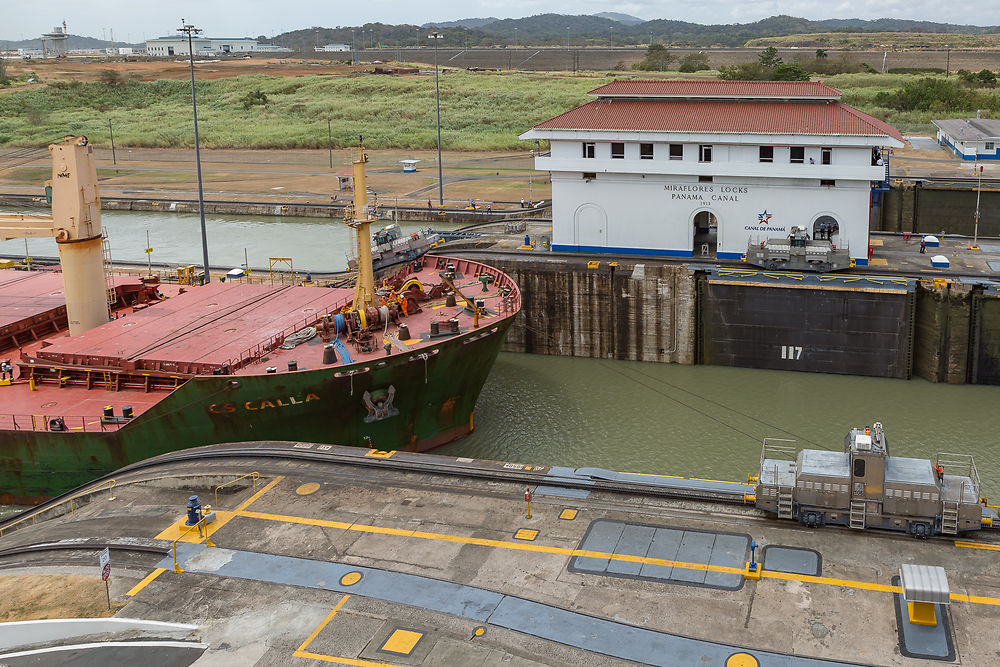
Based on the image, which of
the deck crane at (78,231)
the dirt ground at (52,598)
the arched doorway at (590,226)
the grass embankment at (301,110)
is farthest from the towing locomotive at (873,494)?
the grass embankment at (301,110)

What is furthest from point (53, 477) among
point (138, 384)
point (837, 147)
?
point (837, 147)

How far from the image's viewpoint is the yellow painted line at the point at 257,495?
80.9ft

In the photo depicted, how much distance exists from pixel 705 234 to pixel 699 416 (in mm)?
15482

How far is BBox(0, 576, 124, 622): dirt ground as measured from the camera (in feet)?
66.2

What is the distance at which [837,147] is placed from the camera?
43.7 m

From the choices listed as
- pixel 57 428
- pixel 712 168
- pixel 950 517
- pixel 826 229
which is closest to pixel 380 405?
pixel 57 428

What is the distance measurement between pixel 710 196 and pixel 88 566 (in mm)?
33532

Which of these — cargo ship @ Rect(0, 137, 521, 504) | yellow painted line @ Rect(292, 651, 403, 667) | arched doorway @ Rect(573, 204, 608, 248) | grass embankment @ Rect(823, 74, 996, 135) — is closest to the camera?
yellow painted line @ Rect(292, 651, 403, 667)

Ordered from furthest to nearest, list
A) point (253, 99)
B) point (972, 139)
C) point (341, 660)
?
point (253, 99) < point (972, 139) < point (341, 660)

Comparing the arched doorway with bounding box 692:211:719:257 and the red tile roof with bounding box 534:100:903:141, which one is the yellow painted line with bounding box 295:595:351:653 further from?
the arched doorway with bounding box 692:211:719:257

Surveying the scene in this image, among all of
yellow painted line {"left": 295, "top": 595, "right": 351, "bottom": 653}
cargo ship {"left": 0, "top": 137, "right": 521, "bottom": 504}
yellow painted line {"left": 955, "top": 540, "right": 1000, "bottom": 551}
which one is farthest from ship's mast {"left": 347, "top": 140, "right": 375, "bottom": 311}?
yellow painted line {"left": 955, "top": 540, "right": 1000, "bottom": 551}

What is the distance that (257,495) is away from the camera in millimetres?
25219

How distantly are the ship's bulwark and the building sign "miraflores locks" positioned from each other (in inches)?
712

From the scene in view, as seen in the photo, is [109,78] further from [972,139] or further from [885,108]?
[972,139]
